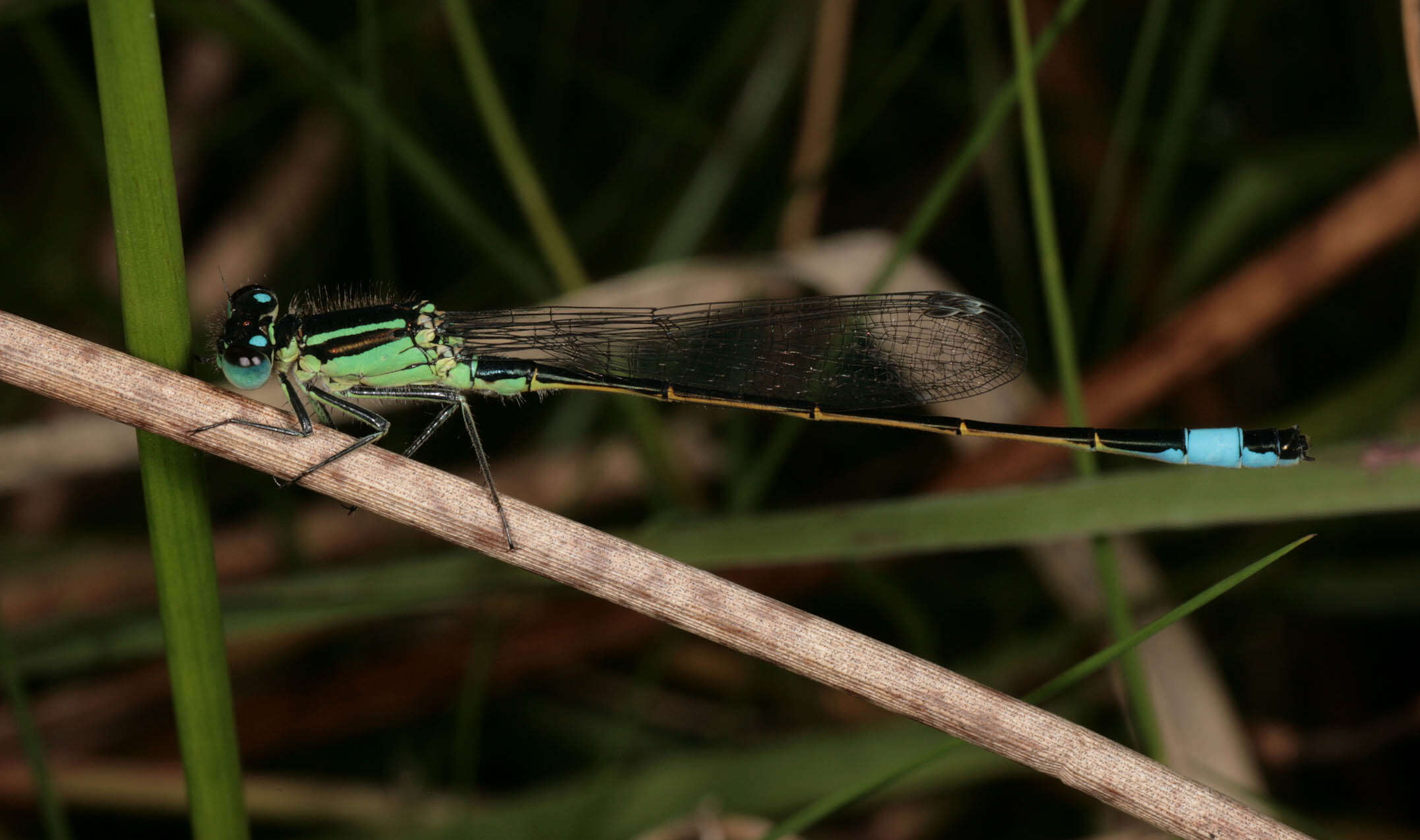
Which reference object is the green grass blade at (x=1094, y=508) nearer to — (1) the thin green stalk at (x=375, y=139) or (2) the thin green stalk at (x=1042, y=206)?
(2) the thin green stalk at (x=1042, y=206)

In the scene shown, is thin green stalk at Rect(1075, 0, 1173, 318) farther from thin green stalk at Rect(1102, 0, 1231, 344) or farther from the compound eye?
the compound eye

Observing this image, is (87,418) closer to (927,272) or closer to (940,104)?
(927,272)

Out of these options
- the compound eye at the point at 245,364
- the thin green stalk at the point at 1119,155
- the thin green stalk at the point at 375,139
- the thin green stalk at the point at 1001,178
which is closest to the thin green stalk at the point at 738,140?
the thin green stalk at the point at 1001,178

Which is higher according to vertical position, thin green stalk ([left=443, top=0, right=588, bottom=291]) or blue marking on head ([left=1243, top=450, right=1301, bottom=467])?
thin green stalk ([left=443, top=0, right=588, bottom=291])

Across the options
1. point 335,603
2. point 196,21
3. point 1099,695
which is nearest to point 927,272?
point 1099,695

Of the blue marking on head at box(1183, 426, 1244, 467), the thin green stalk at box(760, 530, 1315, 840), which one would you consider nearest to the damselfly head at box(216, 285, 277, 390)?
the thin green stalk at box(760, 530, 1315, 840)

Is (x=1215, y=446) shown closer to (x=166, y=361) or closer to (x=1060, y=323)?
(x=1060, y=323)
